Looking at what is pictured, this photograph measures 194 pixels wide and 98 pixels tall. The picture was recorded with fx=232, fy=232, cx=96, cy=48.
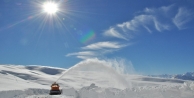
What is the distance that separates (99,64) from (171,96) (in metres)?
16.9

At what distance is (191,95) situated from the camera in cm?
1572

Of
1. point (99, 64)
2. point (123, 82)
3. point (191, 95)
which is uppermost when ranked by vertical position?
point (99, 64)

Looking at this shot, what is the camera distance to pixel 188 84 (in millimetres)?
16875

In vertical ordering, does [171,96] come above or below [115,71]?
below

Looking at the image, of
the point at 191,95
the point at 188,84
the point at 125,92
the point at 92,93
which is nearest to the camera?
the point at 191,95

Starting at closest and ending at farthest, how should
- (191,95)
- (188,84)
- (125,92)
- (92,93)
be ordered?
(191,95), (188,84), (125,92), (92,93)

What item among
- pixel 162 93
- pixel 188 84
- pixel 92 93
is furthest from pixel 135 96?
pixel 92 93

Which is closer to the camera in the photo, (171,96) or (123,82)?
(171,96)

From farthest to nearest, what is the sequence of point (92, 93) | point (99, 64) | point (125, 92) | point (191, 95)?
1. point (99, 64)
2. point (92, 93)
3. point (125, 92)
4. point (191, 95)

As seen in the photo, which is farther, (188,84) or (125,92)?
(125,92)

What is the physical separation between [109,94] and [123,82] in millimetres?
13963

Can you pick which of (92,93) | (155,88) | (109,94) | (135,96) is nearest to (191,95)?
(155,88)

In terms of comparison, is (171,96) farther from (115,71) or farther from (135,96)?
(115,71)

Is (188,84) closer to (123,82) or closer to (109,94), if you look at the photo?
(109,94)
